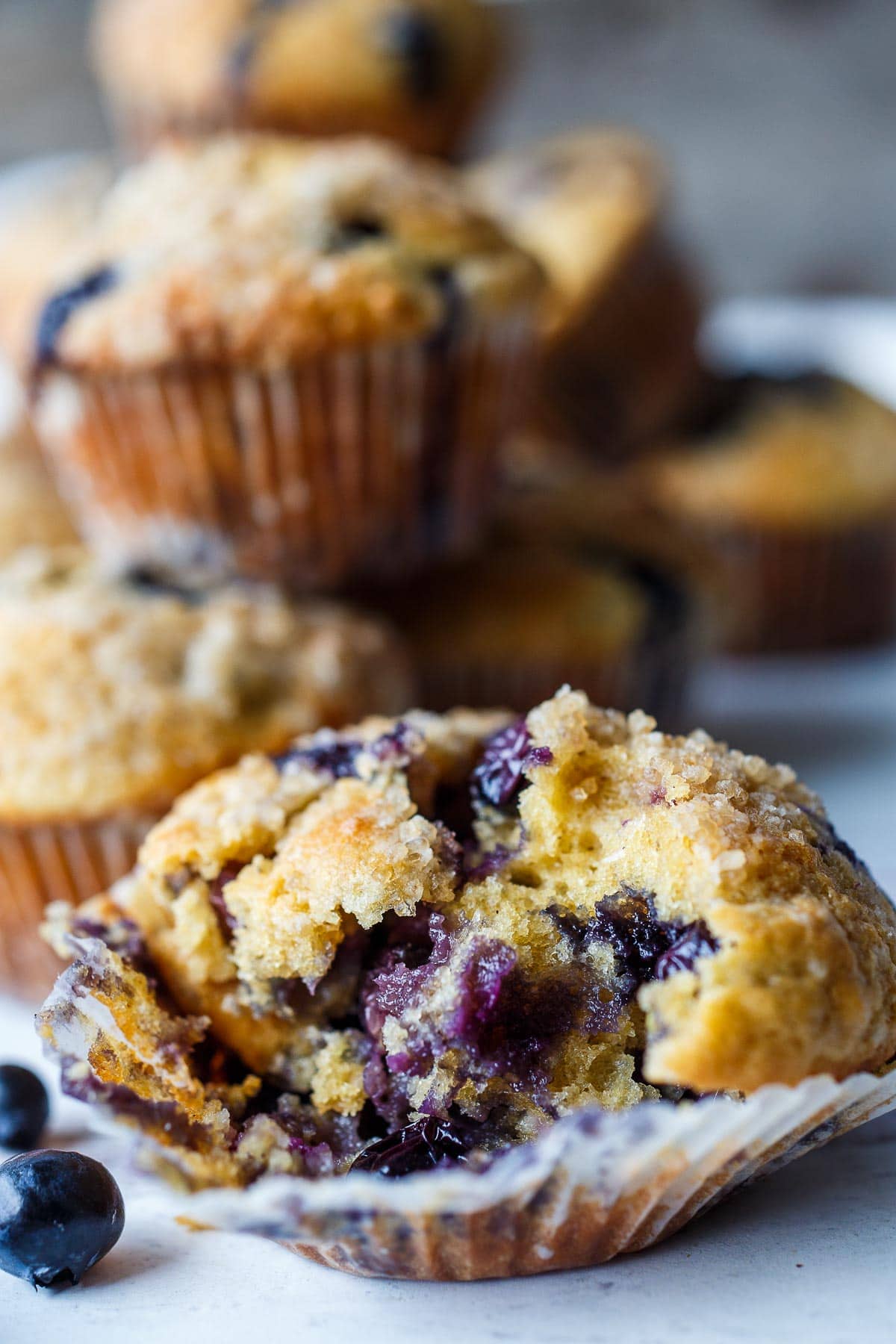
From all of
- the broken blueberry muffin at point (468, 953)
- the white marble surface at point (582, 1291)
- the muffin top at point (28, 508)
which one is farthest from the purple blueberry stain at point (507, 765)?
the muffin top at point (28, 508)

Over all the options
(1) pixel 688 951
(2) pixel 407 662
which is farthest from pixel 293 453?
(1) pixel 688 951

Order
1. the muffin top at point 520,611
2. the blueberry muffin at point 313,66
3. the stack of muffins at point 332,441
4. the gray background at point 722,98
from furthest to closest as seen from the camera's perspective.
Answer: the gray background at point 722,98
the blueberry muffin at point 313,66
the muffin top at point 520,611
the stack of muffins at point 332,441

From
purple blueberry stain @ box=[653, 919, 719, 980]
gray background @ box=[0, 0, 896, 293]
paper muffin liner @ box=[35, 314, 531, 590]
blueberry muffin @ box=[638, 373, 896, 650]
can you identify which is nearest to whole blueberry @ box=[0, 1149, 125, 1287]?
purple blueberry stain @ box=[653, 919, 719, 980]

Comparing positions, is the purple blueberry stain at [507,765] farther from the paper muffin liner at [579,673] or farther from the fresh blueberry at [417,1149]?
the paper muffin liner at [579,673]

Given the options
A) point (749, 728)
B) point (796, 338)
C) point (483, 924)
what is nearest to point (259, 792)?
point (483, 924)

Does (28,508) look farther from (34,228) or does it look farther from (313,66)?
(313,66)

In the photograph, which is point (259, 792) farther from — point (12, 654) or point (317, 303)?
point (317, 303)

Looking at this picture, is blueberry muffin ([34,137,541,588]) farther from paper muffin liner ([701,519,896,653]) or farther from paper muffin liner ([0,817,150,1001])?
paper muffin liner ([701,519,896,653])
